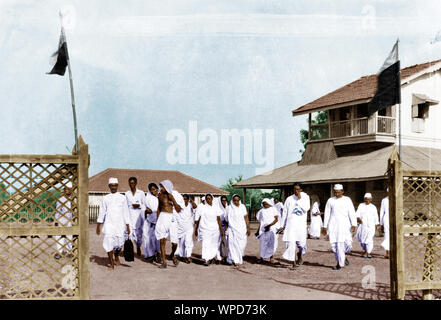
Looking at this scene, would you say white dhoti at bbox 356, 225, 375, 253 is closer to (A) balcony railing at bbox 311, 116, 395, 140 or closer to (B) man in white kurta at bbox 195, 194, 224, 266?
(B) man in white kurta at bbox 195, 194, 224, 266

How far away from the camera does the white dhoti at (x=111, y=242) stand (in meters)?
11.2

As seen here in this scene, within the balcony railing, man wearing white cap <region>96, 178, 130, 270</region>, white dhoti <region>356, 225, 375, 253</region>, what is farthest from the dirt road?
the balcony railing

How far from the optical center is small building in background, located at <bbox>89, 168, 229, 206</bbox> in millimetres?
42500

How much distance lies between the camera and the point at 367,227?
14.9m

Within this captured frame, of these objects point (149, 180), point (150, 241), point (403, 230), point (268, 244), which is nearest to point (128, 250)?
point (150, 241)

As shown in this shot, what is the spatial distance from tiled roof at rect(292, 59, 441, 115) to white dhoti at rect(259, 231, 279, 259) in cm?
1370

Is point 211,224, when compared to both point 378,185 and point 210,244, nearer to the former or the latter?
point 210,244

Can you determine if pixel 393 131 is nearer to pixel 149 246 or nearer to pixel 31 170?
pixel 149 246

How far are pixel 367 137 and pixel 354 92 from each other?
324 cm

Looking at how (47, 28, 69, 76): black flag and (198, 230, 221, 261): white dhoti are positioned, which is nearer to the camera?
(198, 230, 221, 261): white dhoti

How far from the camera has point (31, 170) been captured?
6.55 m

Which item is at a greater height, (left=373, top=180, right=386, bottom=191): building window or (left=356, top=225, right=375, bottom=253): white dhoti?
(left=373, top=180, right=386, bottom=191): building window
